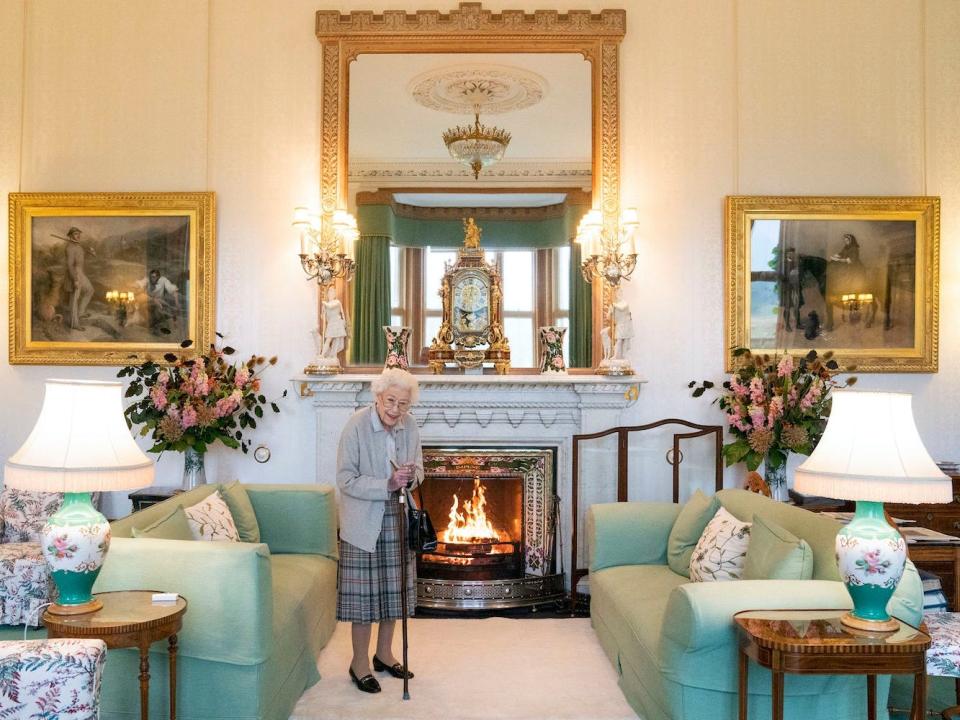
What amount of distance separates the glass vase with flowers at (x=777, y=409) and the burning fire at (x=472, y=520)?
5.50ft

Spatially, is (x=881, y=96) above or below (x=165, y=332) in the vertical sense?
above

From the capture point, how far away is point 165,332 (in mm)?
5938

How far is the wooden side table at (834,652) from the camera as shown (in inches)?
106

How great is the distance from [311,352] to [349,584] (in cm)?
232

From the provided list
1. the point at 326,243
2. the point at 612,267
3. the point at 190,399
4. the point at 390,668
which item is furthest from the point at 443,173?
the point at 390,668

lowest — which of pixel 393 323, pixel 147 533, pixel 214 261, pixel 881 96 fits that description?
pixel 147 533

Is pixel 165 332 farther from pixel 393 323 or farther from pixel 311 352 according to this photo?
pixel 393 323

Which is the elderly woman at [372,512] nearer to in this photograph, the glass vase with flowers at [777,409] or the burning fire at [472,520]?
the burning fire at [472,520]

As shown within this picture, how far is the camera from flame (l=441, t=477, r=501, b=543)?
19.5ft

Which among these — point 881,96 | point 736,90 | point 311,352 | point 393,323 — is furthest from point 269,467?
point 881,96

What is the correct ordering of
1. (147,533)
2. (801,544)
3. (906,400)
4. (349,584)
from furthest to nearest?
(349,584) → (147,533) → (801,544) → (906,400)

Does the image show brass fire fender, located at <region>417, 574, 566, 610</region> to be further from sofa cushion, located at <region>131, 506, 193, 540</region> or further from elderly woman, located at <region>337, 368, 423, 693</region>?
sofa cushion, located at <region>131, 506, 193, 540</region>

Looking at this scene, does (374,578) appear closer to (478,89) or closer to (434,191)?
(434,191)

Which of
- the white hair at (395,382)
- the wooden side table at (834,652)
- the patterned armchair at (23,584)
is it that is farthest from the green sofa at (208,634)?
the wooden side table at (834,652)
